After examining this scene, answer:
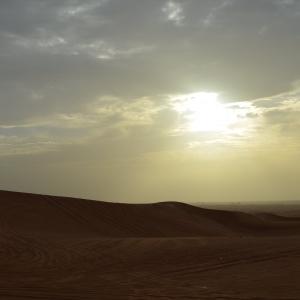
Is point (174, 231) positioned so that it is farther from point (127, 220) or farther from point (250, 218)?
point (250, 218)

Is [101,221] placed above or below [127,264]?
above

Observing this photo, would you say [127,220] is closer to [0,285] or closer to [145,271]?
[145,271]

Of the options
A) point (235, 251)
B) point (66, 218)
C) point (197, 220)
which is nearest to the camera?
point (235, 251)

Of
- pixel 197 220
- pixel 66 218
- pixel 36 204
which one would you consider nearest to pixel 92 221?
pixel 66 218

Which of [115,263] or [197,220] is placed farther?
[197,220]

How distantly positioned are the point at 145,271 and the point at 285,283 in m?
3.28

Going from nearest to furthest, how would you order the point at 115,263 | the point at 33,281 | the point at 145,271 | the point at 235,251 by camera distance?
the point at 33,281 < the point at 145,271 < the point at 115,263 < the point at 235,251

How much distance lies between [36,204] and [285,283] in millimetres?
17151

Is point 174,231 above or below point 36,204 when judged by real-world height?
below

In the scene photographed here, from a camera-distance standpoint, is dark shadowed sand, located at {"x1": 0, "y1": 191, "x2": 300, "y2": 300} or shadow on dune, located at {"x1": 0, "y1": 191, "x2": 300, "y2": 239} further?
shadow on dune, located at {"x1": 0, "y1": 191, "x2": 300, "y2": 239}

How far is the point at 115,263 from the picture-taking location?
1043cm

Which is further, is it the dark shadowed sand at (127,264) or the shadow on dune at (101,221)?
the shadow on dune at (101,221)

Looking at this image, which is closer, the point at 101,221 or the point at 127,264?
the point at 127,264

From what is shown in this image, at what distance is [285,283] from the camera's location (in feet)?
24.6
